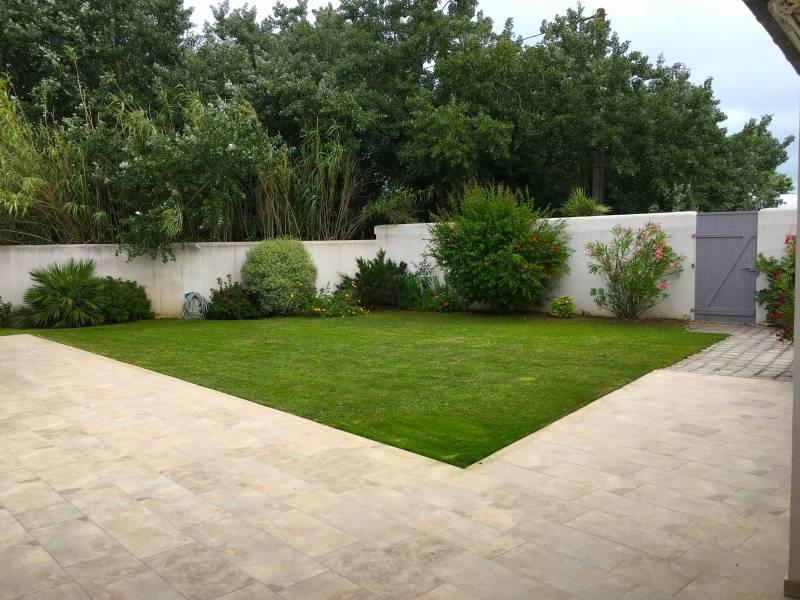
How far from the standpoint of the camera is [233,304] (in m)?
12.6

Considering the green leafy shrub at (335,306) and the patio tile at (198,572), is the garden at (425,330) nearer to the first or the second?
the green leafy shrub at (335,306)

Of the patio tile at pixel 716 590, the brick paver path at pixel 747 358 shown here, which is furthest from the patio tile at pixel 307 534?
the brick paver path at pixel 747 358

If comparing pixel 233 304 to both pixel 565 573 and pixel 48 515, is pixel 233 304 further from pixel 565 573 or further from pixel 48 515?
pixel 565 573

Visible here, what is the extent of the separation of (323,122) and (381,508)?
13006 mm

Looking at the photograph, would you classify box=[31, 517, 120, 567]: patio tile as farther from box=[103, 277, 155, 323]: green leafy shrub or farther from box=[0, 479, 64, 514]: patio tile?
box=[103, 277, 155, 323]: green leafy shrub

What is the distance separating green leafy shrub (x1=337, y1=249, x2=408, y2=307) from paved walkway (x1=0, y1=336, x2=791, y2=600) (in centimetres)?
850

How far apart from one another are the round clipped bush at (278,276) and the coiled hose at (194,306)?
3.02 ft

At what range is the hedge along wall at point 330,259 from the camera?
1113 centimetres

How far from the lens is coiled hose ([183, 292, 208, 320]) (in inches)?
511

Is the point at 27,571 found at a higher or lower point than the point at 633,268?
Result: lower

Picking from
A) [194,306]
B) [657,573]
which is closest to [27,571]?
[657,573]

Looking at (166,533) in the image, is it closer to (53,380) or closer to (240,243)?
(53,380)

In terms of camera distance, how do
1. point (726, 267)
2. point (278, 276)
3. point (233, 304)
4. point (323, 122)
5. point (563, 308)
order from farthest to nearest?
1. point (323, 122)
2. point (278, 276)
3. point (233, 304)
4. point (563, 308)
5. point (726, 267)

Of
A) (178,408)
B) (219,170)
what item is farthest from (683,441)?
(219,170)
